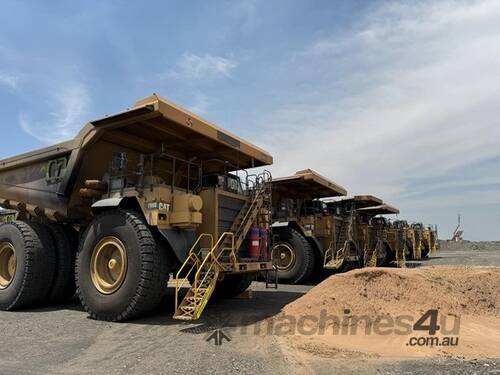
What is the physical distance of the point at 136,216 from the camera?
7891 mm

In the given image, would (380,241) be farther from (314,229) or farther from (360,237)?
(314,229)

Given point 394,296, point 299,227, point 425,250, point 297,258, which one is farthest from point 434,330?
point 425,250

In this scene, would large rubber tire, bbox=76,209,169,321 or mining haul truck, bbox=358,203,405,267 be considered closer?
large rubber tire, bbox=76,209,169,321

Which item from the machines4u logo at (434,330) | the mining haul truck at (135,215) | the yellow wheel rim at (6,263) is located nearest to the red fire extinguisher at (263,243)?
the mining haul truck at (135,215)

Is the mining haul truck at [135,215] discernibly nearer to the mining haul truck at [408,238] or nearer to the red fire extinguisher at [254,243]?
the red fire extinguisher at [254,243]

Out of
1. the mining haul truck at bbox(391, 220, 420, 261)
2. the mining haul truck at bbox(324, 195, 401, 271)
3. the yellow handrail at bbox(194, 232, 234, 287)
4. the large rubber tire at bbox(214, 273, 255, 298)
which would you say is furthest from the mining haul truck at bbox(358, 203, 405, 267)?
the yellow handrail at bbox(194, 232, 234, 287)

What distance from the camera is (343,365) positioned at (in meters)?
5.05

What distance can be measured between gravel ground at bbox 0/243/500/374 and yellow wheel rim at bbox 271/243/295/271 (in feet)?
19.9

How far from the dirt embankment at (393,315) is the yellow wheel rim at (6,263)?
19.5 feet

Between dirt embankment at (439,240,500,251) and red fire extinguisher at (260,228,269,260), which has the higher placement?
dirt embankment at (439,240,500,251)

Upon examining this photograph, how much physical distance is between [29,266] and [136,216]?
2945 mm

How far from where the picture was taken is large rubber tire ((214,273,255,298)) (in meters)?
10.5

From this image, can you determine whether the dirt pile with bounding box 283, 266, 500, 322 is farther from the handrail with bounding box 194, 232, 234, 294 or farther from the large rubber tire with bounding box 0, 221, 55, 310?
the large rubber tire with bounding box 0, 221, 55, 310

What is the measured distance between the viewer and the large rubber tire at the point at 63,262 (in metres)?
9.70
